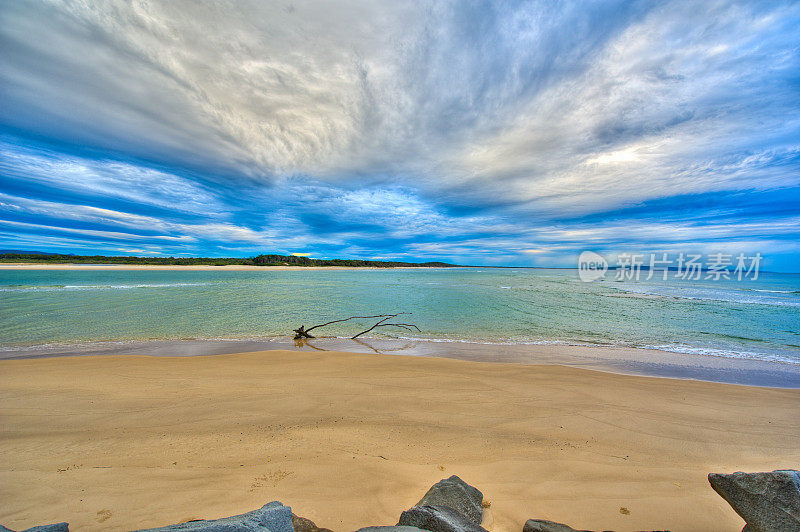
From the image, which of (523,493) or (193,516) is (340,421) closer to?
(193,516)

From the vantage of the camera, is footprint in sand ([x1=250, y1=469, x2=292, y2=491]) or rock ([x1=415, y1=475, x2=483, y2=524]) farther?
footprint in sand ([x1=250, y1=469, x2=292, y2=491])

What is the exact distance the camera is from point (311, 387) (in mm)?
6812

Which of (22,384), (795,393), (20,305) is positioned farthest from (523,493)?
(20,305)

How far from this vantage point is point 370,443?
14.8ft

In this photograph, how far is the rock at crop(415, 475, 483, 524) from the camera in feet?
9.33

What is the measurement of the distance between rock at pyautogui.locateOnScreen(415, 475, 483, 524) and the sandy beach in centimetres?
25

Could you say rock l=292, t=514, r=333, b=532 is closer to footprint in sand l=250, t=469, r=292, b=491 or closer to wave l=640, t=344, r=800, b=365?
footprint in sand l=250, t=469, r=292, b=491

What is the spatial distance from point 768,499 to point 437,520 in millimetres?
2841

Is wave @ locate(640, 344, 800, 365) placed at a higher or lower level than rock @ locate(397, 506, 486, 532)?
lower

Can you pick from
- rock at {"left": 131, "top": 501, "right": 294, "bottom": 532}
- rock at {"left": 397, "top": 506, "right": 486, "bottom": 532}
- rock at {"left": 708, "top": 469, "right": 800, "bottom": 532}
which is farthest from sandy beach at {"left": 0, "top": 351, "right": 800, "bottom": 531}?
rock at {"left": 131, "top": 501, "right": 294, "bottom": 532}

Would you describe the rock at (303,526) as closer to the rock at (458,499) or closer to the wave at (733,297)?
the rock at (458,499)

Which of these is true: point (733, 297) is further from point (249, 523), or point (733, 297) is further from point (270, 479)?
point (249, 523)

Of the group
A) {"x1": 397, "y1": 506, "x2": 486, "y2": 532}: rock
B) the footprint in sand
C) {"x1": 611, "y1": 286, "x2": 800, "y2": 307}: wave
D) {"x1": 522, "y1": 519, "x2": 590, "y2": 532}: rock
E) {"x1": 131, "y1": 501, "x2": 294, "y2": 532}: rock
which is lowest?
the footprint in sand

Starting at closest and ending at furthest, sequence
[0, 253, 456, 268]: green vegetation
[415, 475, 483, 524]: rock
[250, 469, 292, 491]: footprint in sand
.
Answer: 1. [415, 475, 483, 524]: rock
2. [250, 469, 292, 491]: footprint in sand
3. [0, 253, 456, 268]: green vegetation
